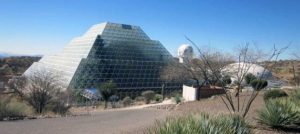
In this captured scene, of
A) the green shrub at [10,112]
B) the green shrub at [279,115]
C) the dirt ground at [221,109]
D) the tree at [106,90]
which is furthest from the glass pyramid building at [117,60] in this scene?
the green shrub at [279,115]

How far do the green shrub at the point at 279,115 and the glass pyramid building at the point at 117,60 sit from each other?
3089cm

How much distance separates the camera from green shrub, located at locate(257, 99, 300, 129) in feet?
38.7

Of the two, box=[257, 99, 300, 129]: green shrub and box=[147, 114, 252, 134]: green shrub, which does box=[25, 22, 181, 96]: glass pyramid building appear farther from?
box=[147, 114, 252, 134]: green shrub

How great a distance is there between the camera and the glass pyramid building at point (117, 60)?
145 ft

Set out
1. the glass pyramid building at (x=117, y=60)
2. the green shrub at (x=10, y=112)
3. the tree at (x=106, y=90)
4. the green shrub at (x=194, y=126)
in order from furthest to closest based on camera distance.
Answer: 1. the glass pyramid building at (x=117, y=60)
2. the tree at (x=106, y=90)
3. the green shrub at (x=10, y=112)
4. the green shrub at (x=194, y=126)

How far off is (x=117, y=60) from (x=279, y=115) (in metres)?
36.7

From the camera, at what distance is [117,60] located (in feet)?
156

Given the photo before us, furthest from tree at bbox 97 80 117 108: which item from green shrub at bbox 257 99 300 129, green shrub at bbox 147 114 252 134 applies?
green shrub at bbox 147 114 252 134

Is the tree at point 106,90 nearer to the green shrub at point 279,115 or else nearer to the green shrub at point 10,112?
the green shrub at point 10,112

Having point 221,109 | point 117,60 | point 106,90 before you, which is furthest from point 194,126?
point 117,60

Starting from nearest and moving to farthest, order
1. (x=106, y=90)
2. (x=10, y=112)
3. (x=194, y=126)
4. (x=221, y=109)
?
(x=194, y=126) → (x=10, y=112) → (x=221, y=109) → (x=106, y=90)

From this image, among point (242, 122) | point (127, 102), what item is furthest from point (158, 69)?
point (242, 122)

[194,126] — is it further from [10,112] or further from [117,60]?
[117,60]

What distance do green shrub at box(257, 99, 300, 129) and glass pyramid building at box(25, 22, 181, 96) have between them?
30.9 metres
